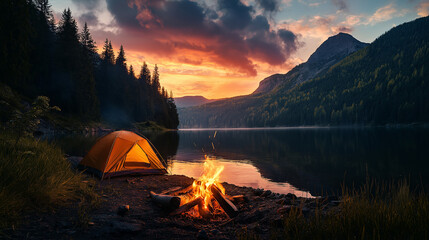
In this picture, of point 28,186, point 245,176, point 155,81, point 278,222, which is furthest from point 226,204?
point 155,81

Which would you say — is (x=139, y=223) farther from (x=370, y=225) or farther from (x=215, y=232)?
(x=370, y=225)

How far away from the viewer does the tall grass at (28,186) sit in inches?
192

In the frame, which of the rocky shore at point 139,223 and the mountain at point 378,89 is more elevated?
the mountain at point 378,89

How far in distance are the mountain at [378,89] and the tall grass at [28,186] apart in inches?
5107

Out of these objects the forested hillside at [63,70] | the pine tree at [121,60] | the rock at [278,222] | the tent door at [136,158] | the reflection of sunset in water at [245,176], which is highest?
the pine tree at [121,60]

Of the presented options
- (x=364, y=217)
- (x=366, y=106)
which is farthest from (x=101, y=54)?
(x=366, y=106)

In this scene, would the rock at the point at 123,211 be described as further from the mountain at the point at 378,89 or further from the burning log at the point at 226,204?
the mountain at the point at 378,89

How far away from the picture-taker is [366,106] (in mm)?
124250

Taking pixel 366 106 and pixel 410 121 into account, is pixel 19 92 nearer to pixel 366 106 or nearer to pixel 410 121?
pixel 410 121

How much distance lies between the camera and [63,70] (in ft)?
182

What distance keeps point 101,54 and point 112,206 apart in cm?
9032

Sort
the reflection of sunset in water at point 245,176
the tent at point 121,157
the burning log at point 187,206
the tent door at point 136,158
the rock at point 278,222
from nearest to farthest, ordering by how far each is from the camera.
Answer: the rock at point 278,222
the burning log at point 187,206
the tent at point 121,157
the tent door at point 136,158
the reflection of sunset in water at point 245,176

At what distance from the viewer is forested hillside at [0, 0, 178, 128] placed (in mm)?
41125

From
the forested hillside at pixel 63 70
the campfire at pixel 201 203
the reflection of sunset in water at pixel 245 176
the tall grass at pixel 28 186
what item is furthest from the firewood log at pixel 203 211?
the forested hillside at pixel 63 70
